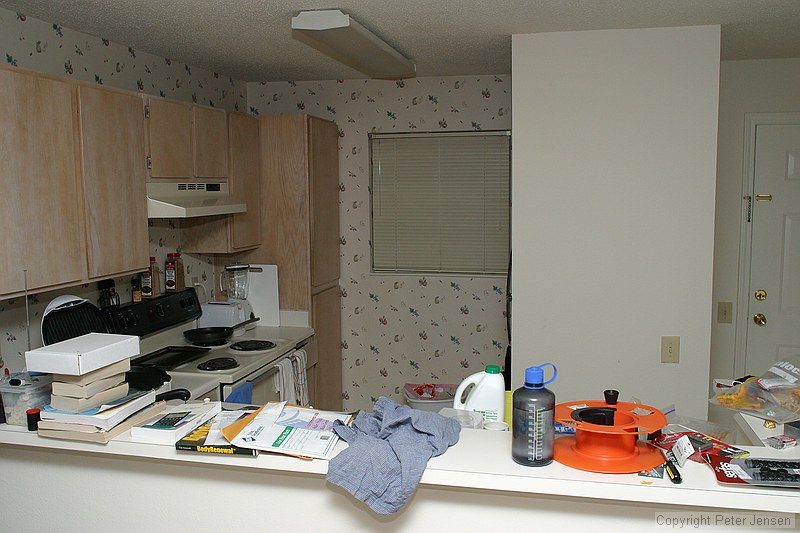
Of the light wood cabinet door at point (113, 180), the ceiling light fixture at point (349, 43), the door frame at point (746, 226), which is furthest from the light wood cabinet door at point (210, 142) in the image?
the door frame at point (746, 226)

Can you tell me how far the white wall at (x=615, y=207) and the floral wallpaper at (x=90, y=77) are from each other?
202 cm

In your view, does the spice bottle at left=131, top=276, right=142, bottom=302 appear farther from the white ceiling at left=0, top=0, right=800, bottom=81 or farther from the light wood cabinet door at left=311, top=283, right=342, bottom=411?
the white ceiling at left=0, top=0, right=800, bottom=81

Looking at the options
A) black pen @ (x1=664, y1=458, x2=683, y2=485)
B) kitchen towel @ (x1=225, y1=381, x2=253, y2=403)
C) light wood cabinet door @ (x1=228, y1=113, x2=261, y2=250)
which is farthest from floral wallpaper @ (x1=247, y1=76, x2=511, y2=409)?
black pen @ (x1=664, y1=458, x2=683, y2=485)

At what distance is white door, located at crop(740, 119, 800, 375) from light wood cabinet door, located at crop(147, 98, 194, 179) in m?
3.26

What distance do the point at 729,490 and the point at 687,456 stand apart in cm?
11

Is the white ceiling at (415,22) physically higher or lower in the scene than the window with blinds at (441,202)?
higher

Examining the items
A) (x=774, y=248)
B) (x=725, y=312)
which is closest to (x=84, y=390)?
(x=725, y=312)

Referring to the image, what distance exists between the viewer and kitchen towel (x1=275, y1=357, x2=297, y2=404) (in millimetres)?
3958

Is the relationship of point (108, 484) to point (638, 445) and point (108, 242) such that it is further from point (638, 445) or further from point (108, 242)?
point (638, 445)

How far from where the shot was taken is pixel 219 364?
11.7ft

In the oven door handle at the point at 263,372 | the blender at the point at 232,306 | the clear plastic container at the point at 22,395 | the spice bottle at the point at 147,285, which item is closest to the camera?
the clear plastic container at the point at 22,395

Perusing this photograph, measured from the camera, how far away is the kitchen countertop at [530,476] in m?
1.58

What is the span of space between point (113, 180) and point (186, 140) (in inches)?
25.6

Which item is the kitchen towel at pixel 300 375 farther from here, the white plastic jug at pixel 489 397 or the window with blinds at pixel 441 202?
the white plastic jug at pixel 489 397
